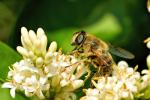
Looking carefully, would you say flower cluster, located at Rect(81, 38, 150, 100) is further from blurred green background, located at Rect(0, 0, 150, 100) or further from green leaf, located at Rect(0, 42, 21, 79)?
blurred green background, located at Rect(0, 0, 150, 100)

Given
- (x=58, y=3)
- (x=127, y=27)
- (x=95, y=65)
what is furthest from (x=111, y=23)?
(x=95, y=65)

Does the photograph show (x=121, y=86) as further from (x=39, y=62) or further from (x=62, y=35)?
(x=62, y=35)

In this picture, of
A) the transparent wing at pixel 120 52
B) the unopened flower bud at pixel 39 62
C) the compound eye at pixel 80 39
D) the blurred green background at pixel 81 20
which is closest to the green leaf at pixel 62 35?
the blurred green background at pixel 81 20

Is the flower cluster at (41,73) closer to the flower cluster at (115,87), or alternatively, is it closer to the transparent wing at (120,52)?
the flower cluster at (115,87)

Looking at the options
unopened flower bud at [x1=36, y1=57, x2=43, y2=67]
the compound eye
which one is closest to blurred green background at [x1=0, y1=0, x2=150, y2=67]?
the compound eye

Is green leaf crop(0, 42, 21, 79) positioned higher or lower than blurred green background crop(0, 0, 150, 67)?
lower

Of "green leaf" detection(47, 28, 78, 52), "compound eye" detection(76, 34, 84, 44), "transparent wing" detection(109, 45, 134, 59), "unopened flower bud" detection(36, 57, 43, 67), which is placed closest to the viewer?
"unopened flower bud" detection(36, 57, 43, 67)
